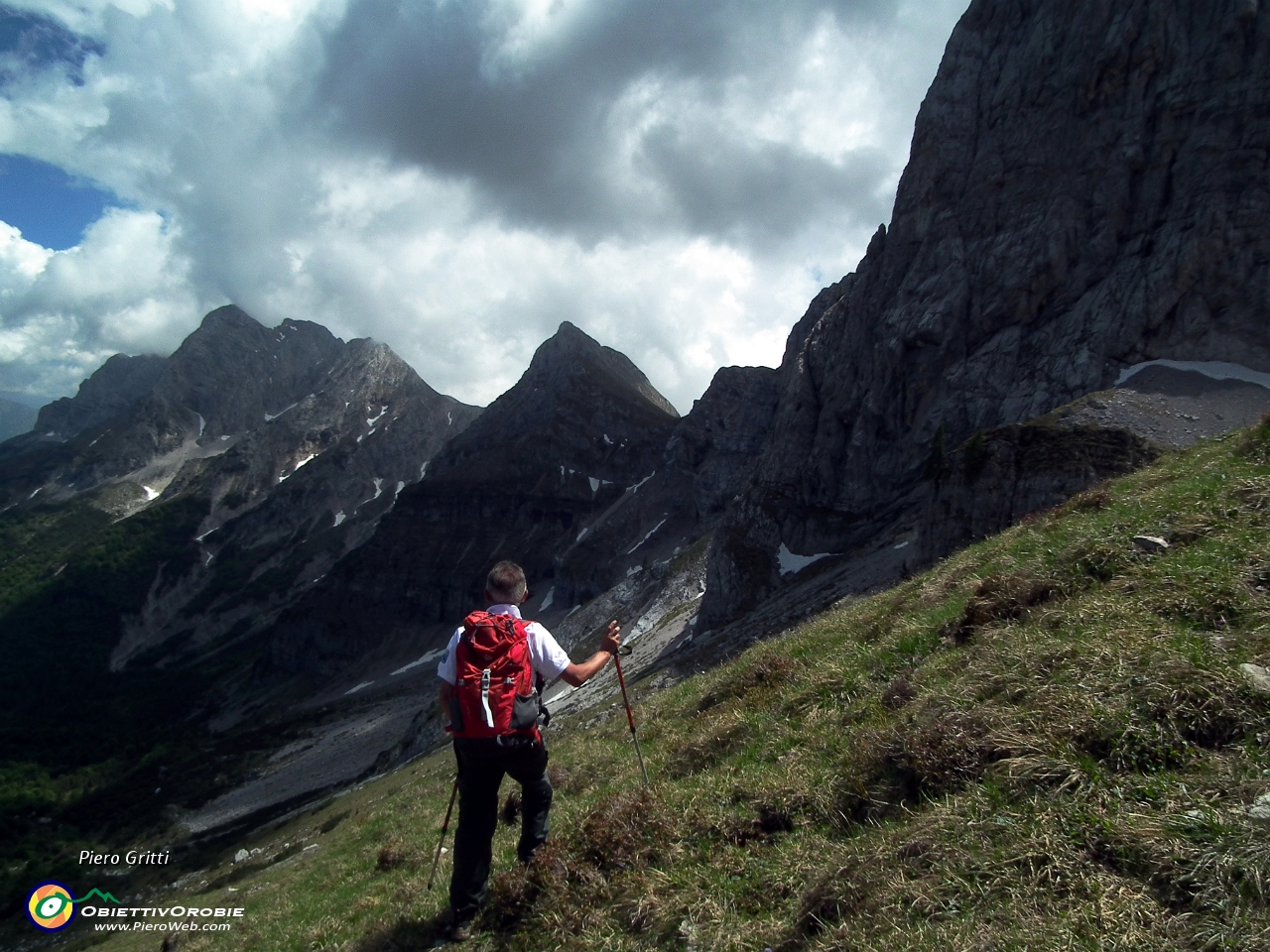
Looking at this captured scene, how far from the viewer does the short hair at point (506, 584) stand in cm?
721

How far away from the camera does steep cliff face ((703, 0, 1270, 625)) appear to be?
5612 cm

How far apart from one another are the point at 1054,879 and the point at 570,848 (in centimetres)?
416

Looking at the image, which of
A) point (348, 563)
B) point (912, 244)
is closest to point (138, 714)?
point (348, 563)

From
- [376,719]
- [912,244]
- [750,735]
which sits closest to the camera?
[750,735]

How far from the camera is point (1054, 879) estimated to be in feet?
14.2

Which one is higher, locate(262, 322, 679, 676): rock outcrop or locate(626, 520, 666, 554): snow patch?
locate(262, 322, 679, 676): rock outcrop

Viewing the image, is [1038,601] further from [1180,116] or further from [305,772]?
[305,772]

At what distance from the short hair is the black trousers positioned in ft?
4.73

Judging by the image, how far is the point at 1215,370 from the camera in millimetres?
52031

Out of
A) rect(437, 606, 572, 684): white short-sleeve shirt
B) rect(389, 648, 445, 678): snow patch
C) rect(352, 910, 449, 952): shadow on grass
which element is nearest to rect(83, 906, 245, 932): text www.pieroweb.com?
rect(352, 910, 449, 952): shadow on grass

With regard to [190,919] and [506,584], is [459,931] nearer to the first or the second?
[506,584]

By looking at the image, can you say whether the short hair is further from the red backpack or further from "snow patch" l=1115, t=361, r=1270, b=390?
"snow patch" l=1115, t=361, r=1270, b=390

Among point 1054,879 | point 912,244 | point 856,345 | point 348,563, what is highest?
point 348,563

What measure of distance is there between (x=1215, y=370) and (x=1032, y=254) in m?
19.7
